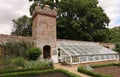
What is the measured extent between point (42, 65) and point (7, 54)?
11.2ft

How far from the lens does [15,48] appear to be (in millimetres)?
14914

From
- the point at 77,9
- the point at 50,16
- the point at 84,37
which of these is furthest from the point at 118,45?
the point at 50,16

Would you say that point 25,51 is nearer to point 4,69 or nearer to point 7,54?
point 7,54

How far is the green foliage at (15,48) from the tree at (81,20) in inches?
481

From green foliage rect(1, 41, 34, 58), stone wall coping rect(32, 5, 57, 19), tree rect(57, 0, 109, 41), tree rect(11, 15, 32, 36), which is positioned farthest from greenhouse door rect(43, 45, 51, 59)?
tree rect(11, 15, 32, 36)

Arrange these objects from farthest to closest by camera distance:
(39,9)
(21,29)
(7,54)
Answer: (21,29)
(39,9)
(7,54)

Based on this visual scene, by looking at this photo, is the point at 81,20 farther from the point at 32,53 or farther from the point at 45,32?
the point at 32,53

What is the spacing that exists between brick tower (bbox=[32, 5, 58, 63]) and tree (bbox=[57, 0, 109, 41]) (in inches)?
350

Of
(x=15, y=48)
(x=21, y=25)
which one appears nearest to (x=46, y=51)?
(x=15, y=48)

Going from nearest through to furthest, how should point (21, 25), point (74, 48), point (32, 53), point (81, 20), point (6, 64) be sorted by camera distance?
point (6, 64) < point (32, 53) < point (74, 48) < point (81, 20) < point (21, 25)

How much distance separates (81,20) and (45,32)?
1083 centimetres

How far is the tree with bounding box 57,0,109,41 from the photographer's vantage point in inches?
1055

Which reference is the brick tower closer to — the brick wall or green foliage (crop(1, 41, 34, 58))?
the brick wall

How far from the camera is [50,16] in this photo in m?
18.0
